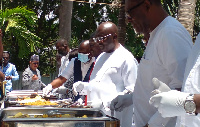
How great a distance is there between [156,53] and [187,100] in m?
0.64

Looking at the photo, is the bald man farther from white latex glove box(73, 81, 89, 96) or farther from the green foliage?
the green foliage

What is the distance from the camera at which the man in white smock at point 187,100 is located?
5.75ft

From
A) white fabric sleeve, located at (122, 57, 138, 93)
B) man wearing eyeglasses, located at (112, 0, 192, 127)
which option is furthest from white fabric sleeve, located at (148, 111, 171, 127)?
white fabric sleeve, located at (122, 57, 138, 93)

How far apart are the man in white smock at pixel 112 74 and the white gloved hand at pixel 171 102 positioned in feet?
4.93

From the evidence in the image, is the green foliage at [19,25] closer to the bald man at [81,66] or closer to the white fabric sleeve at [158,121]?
the bald man at [81,66]

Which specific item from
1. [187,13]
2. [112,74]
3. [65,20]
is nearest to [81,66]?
[112,74]

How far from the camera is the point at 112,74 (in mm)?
3514

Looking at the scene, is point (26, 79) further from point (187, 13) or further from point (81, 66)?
point (187, 13)

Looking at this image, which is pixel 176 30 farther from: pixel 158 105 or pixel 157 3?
pixel 158 105

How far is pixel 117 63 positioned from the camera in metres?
3.52

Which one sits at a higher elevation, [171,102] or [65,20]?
[65,20]

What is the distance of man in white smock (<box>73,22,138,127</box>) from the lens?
137 inches

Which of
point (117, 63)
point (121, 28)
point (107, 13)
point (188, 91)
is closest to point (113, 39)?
point (117, 63)

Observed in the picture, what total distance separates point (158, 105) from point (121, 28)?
31.1 feet
